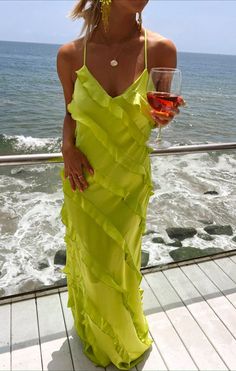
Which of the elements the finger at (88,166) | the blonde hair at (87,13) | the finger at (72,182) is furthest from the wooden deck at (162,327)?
the blonde hair at (87,13)

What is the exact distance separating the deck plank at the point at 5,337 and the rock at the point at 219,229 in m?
1.82

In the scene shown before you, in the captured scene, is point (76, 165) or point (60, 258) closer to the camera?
point (76, 165)

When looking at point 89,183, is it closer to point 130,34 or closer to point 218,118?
point 130,34

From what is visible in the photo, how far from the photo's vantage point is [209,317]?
2453 mm

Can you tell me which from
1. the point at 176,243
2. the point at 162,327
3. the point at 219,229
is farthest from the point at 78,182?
Answer: the point at 219,229

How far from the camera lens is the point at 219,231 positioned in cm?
332

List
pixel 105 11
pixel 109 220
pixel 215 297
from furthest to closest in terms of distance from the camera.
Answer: pixel 215 297 → pixel 109 220 → pixel 105 11

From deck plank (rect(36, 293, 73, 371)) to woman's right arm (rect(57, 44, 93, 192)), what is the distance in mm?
1045

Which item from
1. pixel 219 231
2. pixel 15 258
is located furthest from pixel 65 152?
pixel 219 231

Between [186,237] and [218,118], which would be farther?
[218,118]

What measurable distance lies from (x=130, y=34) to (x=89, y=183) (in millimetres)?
705

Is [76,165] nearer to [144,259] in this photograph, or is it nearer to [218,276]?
[144,259]

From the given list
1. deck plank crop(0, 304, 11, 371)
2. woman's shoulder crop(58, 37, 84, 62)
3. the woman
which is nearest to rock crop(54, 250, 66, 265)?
deck plank crop(0, 304, 11, 371)

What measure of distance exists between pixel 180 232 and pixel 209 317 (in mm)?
960
